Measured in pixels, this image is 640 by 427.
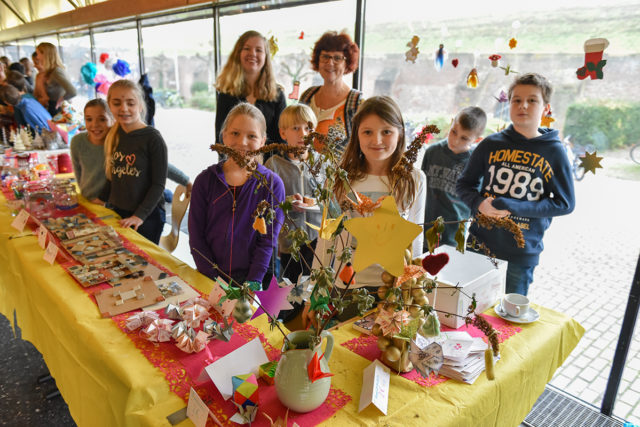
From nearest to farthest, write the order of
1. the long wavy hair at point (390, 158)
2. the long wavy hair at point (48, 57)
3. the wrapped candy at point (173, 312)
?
1. the wrapped candy at point (173, 312)
2. the long wavy hair at point (390, 158)
3. the long wavy hair at point (48, 57)

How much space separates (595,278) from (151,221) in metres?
2.91

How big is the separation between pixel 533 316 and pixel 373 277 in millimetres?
510

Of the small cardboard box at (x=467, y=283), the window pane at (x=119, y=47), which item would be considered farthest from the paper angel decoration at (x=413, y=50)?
the window pane at (x=119, y=47)

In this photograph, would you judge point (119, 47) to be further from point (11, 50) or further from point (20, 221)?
point (11, 50)

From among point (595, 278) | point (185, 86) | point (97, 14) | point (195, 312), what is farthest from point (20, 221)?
point (97, 14)

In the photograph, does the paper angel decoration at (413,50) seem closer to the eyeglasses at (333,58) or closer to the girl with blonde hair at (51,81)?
the eyeglasses at (333,58)

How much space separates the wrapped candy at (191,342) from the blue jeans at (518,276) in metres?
1.37

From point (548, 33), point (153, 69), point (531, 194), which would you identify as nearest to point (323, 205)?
point (531, 194)

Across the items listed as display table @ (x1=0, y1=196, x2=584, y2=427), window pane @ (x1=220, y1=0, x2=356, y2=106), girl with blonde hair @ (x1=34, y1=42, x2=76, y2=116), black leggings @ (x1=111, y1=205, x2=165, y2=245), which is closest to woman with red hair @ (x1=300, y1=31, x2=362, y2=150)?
window pane @ (x1=220, y1=0, x2=356, y2=106)

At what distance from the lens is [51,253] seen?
65.7 inches

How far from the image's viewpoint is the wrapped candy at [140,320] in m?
1.24

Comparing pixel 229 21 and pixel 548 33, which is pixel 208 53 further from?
pixel 548 33

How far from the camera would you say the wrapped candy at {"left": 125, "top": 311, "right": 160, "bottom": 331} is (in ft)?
4.06

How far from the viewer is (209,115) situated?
4.48 m
